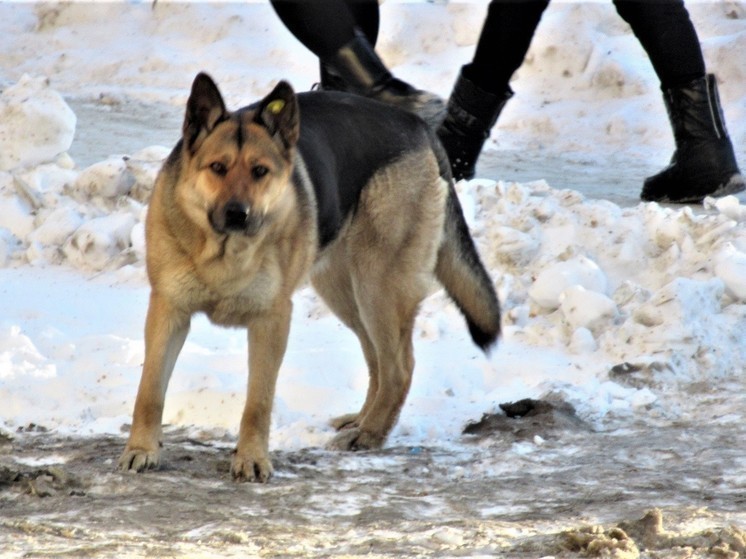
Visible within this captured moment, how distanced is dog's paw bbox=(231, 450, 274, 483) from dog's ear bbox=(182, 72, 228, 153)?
0.98m

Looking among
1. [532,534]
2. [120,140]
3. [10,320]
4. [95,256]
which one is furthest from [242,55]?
[532,534]

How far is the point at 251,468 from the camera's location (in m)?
4.31

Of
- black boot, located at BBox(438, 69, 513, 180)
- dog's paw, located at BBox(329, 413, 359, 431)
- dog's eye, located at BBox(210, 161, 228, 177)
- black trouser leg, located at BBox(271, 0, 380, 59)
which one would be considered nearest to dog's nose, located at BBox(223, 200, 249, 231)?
dog's eye, located at BBox(210, 161, 228, 177)

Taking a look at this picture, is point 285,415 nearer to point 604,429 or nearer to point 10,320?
point 604,429

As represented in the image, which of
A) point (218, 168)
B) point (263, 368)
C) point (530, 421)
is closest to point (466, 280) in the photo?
point (530, 421)

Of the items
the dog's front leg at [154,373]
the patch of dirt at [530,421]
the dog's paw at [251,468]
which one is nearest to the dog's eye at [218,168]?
the dog's front leg at [154,373]

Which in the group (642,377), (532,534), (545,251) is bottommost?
(532,534)

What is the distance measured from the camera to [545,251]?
6.54 m

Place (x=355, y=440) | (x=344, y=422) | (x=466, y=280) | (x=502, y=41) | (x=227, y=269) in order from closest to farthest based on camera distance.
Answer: (x=227, y=269) → (x=355, y=440) → (x=344, y=422) → (x=466, y=280) → (x=502, y=41)

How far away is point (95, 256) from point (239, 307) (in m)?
2.67

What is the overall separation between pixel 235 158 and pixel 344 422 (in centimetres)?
125

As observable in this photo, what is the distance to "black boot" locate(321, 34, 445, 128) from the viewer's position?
6.28m

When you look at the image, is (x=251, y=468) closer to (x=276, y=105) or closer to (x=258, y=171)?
(x=258, y=171)

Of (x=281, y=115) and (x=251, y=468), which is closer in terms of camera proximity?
(x=251, y=468)
